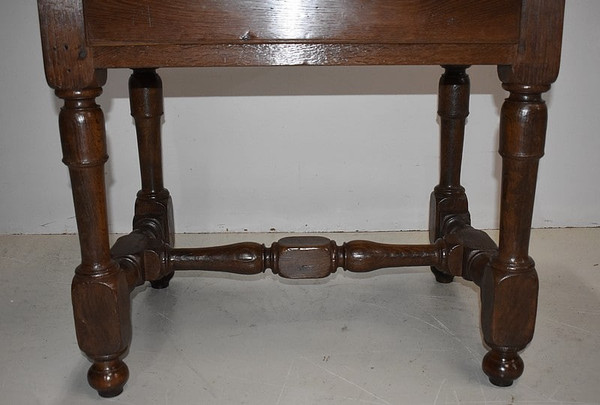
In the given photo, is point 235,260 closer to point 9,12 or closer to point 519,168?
point 519,168

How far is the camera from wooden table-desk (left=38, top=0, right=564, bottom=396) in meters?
1.07

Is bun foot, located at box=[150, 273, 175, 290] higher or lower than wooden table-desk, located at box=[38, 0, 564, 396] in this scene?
lower

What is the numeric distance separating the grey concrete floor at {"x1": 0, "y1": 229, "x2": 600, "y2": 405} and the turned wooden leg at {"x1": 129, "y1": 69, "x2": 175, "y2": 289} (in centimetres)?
17

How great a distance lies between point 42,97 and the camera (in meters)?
2.07

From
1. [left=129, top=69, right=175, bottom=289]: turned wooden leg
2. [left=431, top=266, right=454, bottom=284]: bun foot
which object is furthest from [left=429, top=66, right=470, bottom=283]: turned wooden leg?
[left=129, top=69, right=175, bottom=289]: turned wooden leg

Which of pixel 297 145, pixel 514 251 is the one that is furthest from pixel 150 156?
pixel 514 251

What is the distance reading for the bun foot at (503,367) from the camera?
126 centimetres

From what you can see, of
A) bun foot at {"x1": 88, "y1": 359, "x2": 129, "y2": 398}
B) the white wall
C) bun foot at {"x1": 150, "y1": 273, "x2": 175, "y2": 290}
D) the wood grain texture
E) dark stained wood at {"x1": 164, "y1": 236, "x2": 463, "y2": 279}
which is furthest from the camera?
the white wall

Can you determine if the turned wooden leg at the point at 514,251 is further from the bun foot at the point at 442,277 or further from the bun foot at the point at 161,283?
the bun foot at the point at 161,283

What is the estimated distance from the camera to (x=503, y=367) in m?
1.26

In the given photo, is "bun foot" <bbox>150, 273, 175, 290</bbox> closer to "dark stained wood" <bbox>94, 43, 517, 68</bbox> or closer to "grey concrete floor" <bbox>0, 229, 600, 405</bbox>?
"grey concrete floor" <bbox>0, 229, 600, 405</bbox>

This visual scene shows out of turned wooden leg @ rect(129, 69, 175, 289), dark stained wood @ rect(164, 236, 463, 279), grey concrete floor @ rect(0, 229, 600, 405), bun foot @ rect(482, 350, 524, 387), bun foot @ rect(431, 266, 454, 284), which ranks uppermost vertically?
turned wooden leg @ rect(129, 69, 175, 289)

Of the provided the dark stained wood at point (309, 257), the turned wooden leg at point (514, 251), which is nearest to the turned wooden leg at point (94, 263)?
the dark stained wood at point (309, 257)

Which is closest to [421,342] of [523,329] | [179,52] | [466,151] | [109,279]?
[523,329]
